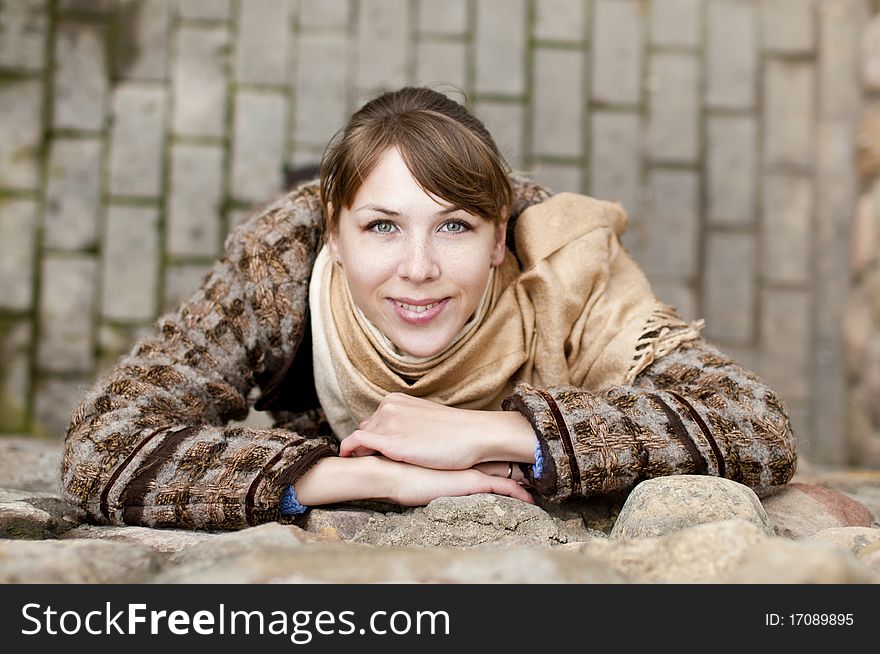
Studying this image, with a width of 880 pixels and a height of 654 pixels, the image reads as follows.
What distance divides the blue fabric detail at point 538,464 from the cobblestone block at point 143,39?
3.14 meters

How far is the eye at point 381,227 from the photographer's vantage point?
6.68 ft

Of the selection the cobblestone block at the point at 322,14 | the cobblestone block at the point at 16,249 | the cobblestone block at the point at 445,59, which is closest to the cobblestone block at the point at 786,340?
the cobblestone block at the point at 445,59

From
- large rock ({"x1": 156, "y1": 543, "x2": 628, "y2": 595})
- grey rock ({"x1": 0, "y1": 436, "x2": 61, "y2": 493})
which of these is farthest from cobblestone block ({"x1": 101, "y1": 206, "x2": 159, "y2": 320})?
large rock ({"x1": 156, "y1": 543, "x2": 628, "y2": 595})

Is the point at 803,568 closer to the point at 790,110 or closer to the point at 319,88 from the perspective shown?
the point at 319,88

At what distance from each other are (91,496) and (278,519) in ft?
1.21

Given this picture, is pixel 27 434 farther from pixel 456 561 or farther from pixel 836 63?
pixel 836 63

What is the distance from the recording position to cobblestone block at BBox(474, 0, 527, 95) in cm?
Answer: 441

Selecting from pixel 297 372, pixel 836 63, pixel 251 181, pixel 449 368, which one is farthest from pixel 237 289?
pixel 836 63

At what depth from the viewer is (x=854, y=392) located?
14.1 ft

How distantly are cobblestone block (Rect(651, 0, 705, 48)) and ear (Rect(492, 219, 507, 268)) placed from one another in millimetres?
2619

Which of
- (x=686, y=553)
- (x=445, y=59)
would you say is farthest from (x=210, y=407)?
(x=445, y=59)

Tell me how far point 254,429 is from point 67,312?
2711 millimetres

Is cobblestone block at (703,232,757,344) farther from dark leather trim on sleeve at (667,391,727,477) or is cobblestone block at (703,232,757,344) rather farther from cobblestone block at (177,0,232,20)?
dark leather trim on sleeve at (667,391,727,477)

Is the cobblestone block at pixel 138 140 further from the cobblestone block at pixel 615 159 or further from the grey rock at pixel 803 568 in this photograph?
the grey rock at pixel 803 568
